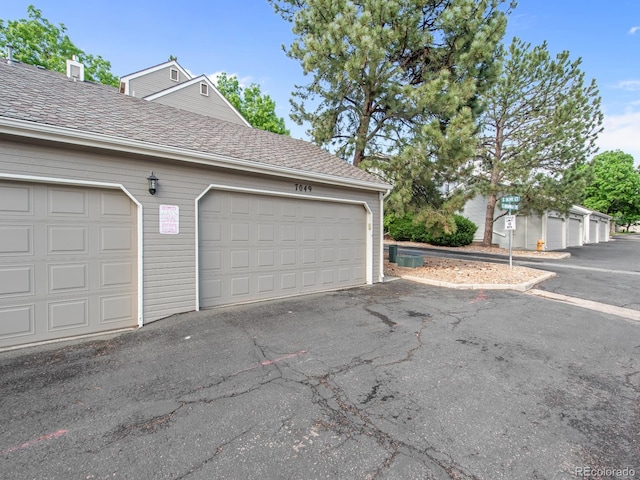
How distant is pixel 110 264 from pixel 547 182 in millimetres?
18542

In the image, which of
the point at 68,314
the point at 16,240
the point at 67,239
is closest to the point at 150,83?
the point at 67,239

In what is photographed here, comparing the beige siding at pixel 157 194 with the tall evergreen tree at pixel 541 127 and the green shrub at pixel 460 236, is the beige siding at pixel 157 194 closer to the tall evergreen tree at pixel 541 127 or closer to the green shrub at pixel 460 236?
the tall evergreen tree at pixel 541 127

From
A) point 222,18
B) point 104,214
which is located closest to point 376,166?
point 104,214

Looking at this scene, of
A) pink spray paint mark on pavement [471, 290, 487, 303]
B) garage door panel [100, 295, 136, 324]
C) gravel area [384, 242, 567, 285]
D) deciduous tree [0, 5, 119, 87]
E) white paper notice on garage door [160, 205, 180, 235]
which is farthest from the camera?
deciduous tree [0, 5, 119, 87]

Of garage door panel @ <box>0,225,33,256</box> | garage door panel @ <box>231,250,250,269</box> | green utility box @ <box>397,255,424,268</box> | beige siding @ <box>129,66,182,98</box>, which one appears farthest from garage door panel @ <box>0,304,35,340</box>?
beige siding @ <box>129,66,182,98</box>

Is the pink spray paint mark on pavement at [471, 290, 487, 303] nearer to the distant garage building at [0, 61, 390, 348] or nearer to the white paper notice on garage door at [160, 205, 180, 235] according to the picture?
the distant garage building at [0, 61, 390, 348]

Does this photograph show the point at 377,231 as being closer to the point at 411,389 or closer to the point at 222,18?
the point at 411,389

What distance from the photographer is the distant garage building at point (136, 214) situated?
418 centimetres

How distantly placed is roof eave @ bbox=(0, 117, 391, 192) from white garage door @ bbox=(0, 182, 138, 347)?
67 cm

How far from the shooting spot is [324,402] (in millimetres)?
2832

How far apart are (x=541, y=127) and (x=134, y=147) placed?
708 inches

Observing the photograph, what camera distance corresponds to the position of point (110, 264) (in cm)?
477

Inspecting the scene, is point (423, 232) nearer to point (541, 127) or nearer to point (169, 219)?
point (541, 127)

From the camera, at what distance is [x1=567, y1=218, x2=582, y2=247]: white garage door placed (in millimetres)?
23594
